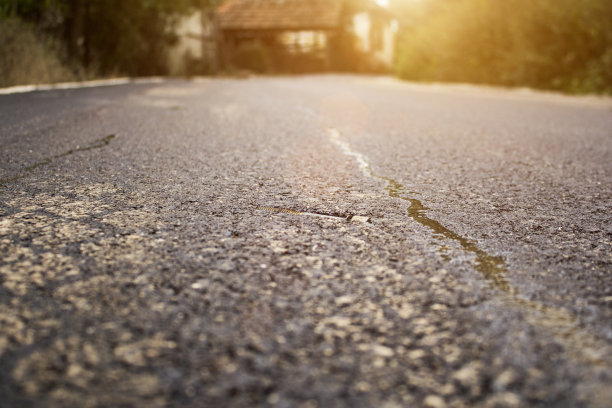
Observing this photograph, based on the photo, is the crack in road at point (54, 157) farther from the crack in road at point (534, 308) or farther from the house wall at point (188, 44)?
the house wall at point (188, 44)

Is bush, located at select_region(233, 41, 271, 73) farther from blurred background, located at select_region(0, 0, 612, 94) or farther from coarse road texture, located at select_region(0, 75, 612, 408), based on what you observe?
coarse road texture, located at select_region(0, 75, 612, 408)

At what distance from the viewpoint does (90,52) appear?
46.4ft

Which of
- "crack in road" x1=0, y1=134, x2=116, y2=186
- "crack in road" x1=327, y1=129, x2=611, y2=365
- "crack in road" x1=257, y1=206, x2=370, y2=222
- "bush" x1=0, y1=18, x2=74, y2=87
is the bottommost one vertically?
"crack in road" x1=327, y1=129, x2=611, y2=365

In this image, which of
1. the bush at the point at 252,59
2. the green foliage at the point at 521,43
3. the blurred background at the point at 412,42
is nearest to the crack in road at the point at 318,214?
the blurred background at the point at 412,42

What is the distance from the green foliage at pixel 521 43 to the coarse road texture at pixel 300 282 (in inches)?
391

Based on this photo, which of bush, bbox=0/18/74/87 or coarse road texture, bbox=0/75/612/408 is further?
bush, bbox=0/18/74/87

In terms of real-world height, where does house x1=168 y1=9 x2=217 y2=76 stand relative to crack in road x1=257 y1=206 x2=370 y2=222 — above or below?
above

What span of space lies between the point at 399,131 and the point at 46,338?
4846 mm

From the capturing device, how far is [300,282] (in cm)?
166

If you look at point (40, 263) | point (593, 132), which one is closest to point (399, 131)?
point (593, 132)

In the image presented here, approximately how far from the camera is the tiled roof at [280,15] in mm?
31781

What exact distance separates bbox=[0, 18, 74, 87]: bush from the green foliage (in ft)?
36.3

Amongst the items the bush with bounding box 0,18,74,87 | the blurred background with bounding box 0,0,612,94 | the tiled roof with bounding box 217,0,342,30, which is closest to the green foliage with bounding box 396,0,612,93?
the blurred background with bounding box 0,0,612,94

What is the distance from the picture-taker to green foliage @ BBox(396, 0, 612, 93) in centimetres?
1221
